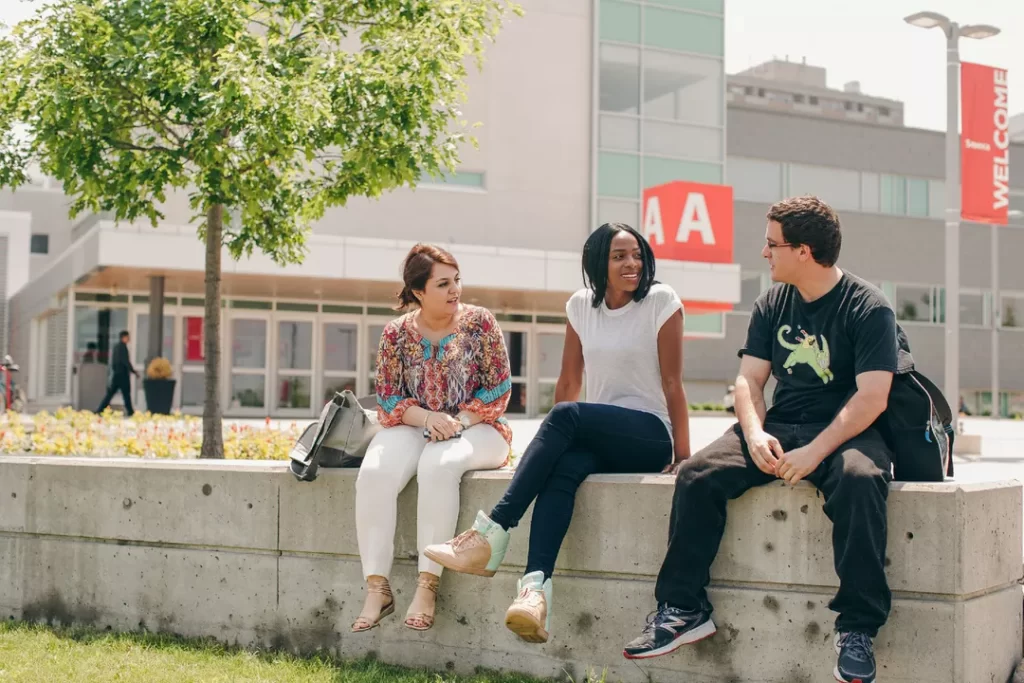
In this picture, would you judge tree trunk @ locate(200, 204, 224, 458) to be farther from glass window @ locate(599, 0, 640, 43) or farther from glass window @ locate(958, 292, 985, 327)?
glass window @ locate(958, 292, 985, 327)

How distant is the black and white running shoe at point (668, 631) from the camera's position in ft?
13.6

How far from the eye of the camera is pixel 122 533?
18.5ft

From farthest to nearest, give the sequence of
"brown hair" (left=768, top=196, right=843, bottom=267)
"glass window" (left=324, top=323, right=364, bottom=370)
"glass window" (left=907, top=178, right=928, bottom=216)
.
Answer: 1. "glass window" (left=907, top=178, right=928, bottom=216)
2. "glass window" (left=324, top=323, right=364, bottom=370)
3. "brown hair" (left=768, top=196, right=843, bottom=267)

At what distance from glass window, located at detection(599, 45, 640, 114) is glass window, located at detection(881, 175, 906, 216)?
1633cm

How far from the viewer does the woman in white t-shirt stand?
4.45 meters

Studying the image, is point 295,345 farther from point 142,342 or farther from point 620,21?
point 620,21

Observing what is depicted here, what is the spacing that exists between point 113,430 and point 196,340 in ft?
42.8

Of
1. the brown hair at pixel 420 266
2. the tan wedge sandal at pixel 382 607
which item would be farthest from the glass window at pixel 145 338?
the tan wedge sandal at pixel 382 607

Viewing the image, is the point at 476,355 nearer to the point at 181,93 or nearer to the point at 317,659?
the point at 317,659

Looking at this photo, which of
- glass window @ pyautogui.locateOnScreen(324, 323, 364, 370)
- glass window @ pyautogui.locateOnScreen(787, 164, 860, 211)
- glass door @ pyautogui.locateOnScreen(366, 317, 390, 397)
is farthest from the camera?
glass window @ pyautogui.locateOnScreen(787, 164, 860, 211)

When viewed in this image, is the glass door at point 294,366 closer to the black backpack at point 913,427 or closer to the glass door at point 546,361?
the glass door at point 546,361

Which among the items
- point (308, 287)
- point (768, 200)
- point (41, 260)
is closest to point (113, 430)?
point (308, 287)

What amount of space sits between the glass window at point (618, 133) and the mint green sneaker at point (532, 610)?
2464 centimetres

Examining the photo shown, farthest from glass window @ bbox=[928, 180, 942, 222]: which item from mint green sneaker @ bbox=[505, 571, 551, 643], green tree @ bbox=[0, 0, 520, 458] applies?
mint green sneaker @ bbox=[505, 571, 551, 643]
